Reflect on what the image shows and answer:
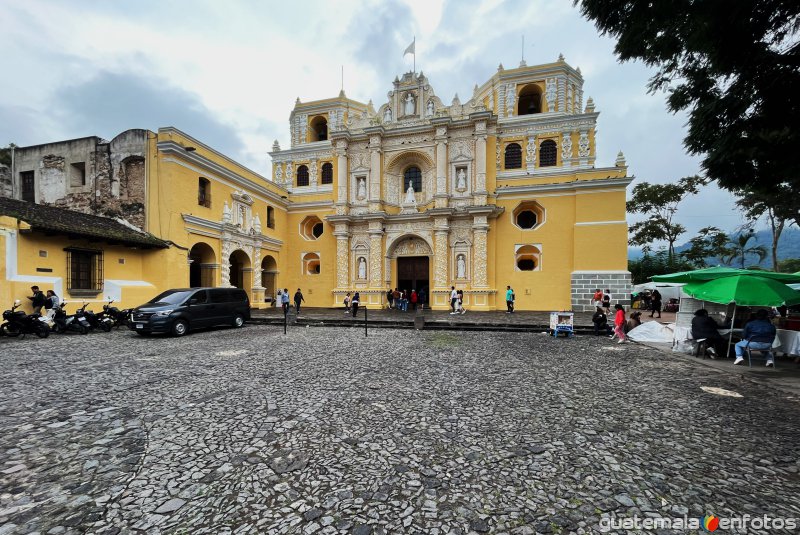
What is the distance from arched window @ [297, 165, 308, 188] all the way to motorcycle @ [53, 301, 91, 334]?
1720 centimetres

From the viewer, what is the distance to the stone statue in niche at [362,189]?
2275 cm

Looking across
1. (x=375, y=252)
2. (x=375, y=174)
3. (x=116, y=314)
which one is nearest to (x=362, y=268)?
(x=375, y=252)

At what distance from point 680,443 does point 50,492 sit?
585 centimetres

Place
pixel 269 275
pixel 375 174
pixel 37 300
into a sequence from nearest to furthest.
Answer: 1. pixel 37 300
2. pixel 375 174
3. pixel 269 275

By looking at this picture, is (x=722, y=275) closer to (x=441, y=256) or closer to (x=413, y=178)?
(x=441, y=256)

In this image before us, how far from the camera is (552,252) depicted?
19938 millimetres

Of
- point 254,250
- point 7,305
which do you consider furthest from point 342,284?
point 7,305

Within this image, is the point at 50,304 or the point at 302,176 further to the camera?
the point at 302,176

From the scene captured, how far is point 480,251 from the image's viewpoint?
66.9ft

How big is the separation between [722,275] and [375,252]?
1682cm

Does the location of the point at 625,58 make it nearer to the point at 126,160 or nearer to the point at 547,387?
the point at 547,387

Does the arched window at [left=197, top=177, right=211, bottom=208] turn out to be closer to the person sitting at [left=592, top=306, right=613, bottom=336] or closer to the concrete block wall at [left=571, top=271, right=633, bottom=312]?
the person sitting at [left=592, top=306, right=613, bottom=336]

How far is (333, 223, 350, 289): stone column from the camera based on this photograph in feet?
73.4

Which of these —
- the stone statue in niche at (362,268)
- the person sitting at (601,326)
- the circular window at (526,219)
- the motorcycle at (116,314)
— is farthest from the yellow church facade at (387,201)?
the person sitting at (601,326)
